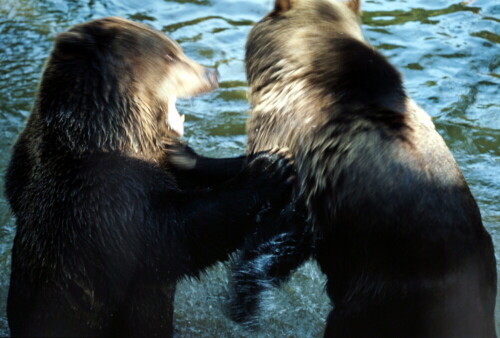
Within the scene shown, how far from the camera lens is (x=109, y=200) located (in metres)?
4.21

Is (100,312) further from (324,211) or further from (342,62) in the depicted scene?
(342,62)

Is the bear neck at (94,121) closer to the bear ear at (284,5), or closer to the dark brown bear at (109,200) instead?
the dark brown bear at (109,200)

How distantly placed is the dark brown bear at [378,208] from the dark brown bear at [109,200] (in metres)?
0.30

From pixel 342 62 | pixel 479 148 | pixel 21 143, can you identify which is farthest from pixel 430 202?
pixel 479 148

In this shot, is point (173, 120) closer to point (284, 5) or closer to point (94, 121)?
point (94, 121)

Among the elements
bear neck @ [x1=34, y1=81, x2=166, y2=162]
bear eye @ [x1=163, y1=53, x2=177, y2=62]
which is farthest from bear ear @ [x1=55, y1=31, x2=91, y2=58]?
bear eye @ [x1=163, y1=53, x2=177, y2=62]

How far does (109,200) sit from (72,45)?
1.04 metres

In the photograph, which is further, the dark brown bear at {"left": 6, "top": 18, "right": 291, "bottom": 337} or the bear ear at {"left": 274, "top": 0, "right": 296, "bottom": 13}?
the bear ear at {"left": 274, "top": 0, "right": 296, "bottom": 13}

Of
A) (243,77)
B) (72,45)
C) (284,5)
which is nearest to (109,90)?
(72,45)

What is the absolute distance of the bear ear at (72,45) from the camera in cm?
456

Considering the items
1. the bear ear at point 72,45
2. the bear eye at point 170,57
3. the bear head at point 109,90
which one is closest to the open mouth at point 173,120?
the bear head at point 109,90

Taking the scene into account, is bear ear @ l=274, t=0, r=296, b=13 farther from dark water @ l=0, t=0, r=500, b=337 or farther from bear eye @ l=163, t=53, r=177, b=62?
dark water @ l=0, t=0, r=500, b=337

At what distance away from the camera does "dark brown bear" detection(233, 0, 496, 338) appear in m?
3.44

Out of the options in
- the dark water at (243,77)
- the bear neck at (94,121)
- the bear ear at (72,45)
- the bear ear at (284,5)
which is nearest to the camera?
the bear neck at (94,121)
